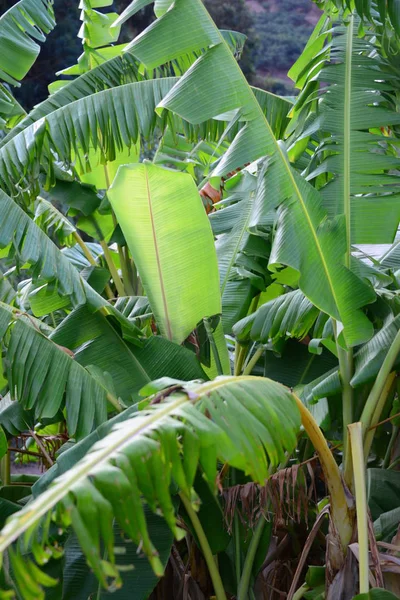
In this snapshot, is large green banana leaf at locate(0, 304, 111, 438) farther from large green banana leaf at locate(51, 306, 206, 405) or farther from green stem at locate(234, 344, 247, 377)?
green stem at locate(234, 344, 247, 377)

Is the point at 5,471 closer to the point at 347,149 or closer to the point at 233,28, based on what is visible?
the point at 347,149

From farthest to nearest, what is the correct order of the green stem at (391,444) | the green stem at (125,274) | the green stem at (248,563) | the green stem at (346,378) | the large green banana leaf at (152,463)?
the green stem at (125,274) < the green stem at (391,444) < the green stem at (248,563) < the green stem at (346,378) < the large green banana leaf at (152,463)

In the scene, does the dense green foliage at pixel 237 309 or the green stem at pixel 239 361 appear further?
the green stem at pixel 239 361

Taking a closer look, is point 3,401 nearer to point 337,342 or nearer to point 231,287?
point 231,287

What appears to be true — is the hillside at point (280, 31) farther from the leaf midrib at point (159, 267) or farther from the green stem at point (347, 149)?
the leaf midrib at point (159, 267)

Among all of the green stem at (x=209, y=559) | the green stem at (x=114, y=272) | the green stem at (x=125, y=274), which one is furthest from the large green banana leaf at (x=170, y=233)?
the green stem at (x=125, y=274)

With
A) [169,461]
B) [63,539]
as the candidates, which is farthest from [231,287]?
[169,461]

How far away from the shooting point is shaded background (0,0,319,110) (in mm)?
12898

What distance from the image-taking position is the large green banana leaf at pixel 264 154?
205 cm

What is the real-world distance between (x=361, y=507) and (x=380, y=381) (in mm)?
463

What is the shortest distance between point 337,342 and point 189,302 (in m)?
0.58

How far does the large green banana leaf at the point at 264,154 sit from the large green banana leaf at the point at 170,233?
22 centimetres

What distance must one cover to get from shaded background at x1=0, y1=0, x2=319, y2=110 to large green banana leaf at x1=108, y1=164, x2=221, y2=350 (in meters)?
9.04

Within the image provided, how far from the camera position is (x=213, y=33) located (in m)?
2.35
